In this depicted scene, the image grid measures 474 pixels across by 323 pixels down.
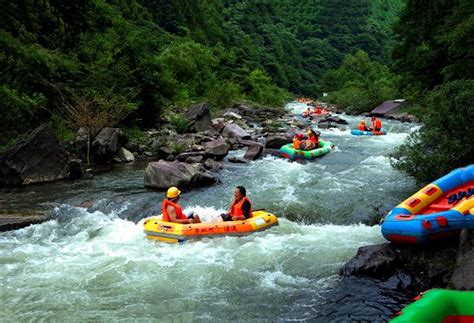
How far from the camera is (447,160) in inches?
362

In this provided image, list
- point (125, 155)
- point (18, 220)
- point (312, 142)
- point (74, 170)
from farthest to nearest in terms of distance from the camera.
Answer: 1. point (312, 142)
2. point (125, 155)
3. point (74, 170)
4. point (18, 220)

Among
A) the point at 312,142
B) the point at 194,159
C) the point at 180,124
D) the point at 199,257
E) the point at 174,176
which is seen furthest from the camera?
the point at 180,124

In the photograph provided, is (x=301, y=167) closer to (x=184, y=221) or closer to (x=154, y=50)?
(x=184, y=221)

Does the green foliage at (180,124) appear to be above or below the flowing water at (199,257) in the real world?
above

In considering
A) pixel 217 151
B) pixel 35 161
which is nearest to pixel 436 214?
pixel 217 151

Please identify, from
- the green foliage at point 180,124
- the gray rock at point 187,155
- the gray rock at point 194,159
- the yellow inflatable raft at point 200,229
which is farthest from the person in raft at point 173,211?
the green foliage at point 180,124

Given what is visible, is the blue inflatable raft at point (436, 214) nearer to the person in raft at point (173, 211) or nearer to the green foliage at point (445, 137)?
the green foliage at point (445, 137)

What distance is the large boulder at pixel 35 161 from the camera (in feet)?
40.9

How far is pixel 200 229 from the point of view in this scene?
8.52 metres

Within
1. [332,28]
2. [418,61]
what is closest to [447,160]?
[418,61]

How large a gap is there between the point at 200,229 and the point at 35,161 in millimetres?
6808

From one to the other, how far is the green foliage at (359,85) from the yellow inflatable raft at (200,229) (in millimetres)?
28980

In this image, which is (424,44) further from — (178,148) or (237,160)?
(178,148)

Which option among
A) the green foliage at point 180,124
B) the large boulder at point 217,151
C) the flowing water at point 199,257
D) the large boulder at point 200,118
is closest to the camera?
the flowing water at point 199,257
